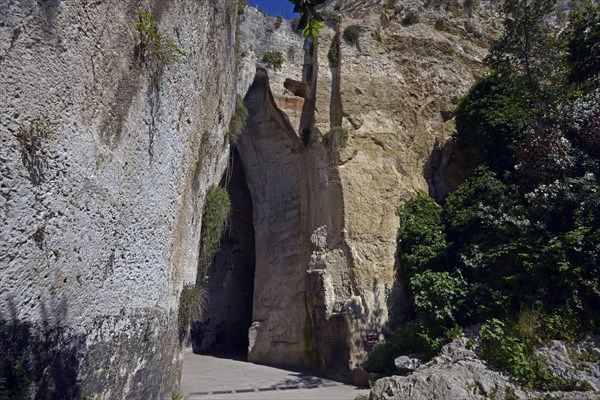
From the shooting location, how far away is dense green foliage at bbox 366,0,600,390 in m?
7.00

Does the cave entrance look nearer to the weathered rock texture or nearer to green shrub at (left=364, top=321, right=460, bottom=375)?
green shrub at (left=364, top=321, right=460, bottom=375)

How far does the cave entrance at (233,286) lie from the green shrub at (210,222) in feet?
17.3

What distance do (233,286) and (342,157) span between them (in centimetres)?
627

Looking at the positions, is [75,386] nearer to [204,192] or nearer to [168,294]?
[168,294]

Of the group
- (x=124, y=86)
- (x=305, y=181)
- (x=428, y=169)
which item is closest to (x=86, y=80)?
(x=124, y=86)

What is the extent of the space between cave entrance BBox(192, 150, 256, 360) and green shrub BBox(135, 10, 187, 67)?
27.1 feet

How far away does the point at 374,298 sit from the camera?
34.5 ft

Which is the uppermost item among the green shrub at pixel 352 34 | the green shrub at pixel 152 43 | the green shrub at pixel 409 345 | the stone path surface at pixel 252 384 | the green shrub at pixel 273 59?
the green shrub at pixel 352 34

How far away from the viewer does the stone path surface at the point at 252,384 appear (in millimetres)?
8016

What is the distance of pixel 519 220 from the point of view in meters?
8.44

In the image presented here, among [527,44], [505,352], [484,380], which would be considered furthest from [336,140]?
[484,380]

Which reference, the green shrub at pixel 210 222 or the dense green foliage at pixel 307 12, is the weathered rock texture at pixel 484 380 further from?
the dense green foliage at pixel 307 12

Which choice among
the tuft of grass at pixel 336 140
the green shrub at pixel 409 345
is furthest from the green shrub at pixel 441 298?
the tuft of grass at pixel 336 140

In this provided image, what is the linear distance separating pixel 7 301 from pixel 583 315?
24.4 ft
